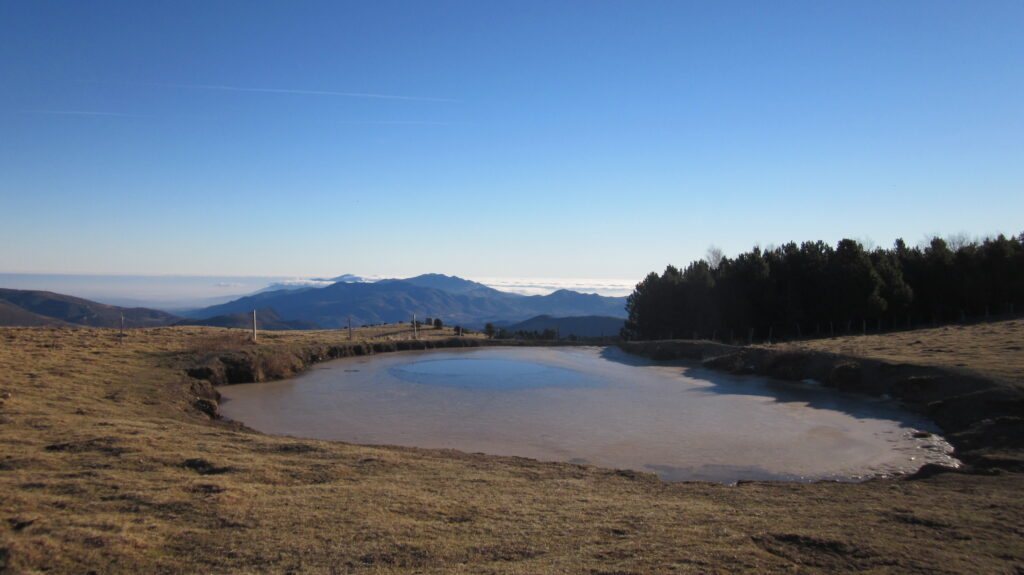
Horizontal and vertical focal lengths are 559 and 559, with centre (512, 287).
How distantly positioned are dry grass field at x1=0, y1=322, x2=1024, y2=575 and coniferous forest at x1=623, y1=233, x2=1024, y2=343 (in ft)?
104

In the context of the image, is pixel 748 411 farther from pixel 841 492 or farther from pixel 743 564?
pixel 743 564

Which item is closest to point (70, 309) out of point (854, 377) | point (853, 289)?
point (853, 289)

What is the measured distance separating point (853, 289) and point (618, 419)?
2912cm

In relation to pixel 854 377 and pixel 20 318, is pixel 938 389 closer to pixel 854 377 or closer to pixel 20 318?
pixel 854 377

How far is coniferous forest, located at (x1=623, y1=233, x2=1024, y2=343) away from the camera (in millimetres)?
38250

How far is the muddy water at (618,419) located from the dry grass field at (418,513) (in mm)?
2209

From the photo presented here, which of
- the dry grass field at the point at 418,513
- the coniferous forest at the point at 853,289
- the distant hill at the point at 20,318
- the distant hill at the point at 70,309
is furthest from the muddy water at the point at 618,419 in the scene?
the distant hill at the point at 70,309

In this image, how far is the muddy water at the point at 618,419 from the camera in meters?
12.6

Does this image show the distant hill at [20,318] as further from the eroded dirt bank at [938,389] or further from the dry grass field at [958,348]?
the dry grass field at [958,348]

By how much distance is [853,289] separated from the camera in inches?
1489

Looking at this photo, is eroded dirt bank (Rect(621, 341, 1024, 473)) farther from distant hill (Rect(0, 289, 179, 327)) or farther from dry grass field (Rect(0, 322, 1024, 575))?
distant hill (Rect(0, 289, 179, 327))

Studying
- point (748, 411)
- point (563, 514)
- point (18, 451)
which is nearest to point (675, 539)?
point (563, 514)

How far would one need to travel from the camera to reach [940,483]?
9.47 meters

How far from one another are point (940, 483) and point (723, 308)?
34466mm
